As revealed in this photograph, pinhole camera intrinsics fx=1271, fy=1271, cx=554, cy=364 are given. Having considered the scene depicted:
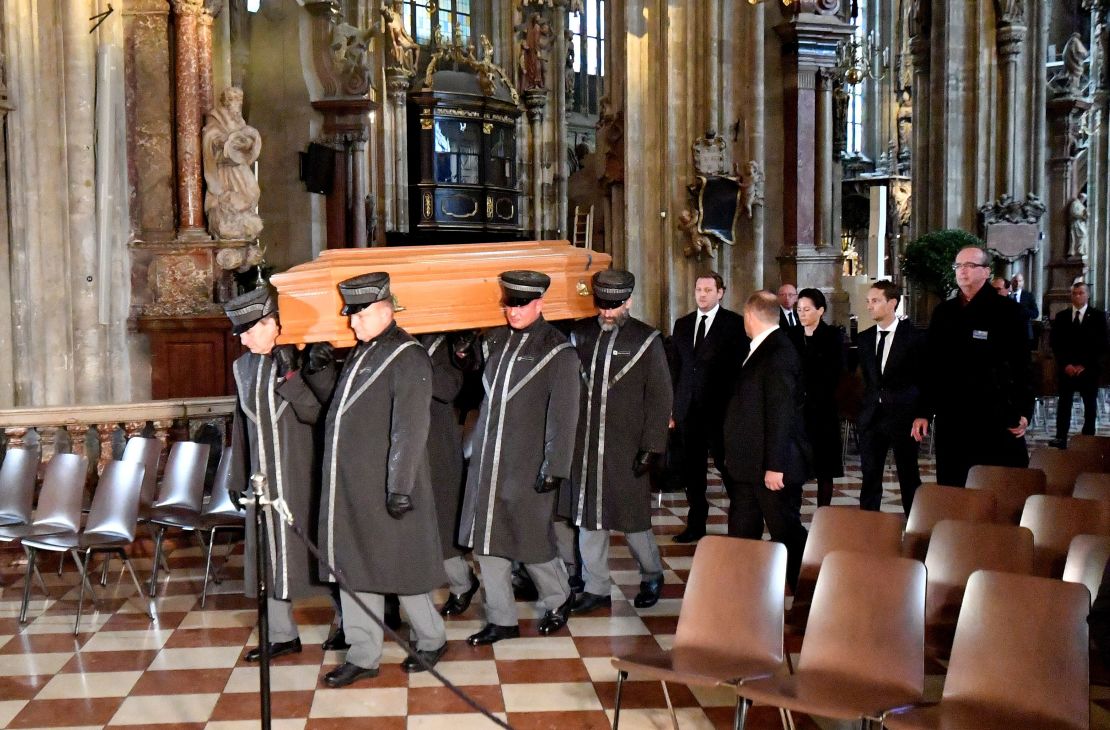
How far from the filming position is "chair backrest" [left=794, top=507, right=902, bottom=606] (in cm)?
464

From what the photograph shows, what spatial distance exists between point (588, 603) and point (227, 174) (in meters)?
6.45

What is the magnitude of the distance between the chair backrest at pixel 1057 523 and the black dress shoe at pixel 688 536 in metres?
3.05

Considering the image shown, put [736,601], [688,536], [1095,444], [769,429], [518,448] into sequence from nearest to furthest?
1. [736,601]
2. [518,448]
3. [769,429]
4. [1095,444]
5. [688,536]

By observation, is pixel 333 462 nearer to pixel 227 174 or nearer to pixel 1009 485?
pixel 1009 485

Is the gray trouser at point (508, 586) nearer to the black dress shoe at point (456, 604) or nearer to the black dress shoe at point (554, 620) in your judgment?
the black dress shoe at point (554, 620)

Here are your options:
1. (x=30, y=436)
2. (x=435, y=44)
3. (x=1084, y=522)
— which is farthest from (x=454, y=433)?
(x=435, y=44)

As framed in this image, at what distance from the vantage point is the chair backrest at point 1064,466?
6383mm

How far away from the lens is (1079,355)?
12.2 m

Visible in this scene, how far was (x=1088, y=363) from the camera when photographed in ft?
40.0

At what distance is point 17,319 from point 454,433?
5.80 metres

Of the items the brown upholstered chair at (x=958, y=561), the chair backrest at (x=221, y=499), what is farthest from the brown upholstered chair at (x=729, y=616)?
the chair backrest at (x=221, y=499)

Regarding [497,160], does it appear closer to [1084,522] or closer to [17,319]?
[17,319]

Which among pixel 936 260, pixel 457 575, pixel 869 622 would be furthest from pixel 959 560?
pixel 936 260

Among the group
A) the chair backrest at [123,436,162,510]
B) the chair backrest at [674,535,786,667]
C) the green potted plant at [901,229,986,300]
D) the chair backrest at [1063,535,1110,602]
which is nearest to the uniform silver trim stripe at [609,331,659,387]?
the chair backrest at [674,535,786,667]
